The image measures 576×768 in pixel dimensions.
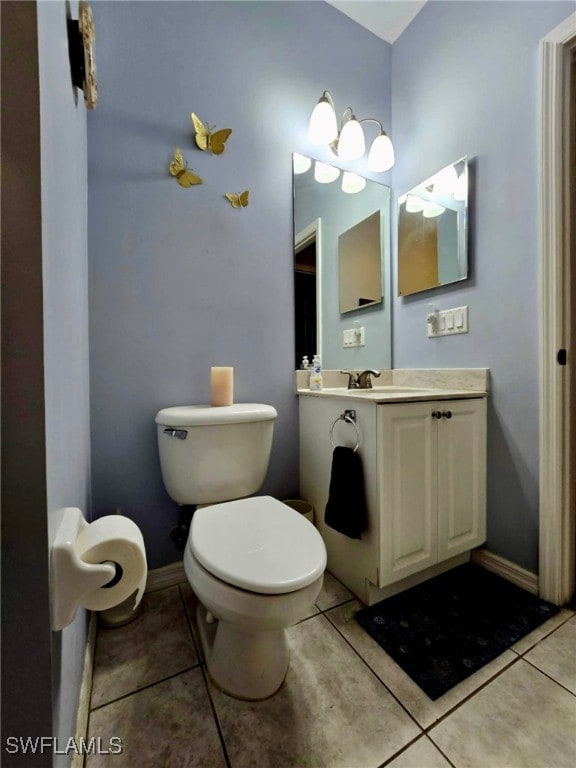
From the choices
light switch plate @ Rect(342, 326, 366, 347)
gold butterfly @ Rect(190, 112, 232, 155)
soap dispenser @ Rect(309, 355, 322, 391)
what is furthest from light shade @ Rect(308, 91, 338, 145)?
soap dispenser @ Rect(309, 355, 322, 391)

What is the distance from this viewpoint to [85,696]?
0.75m

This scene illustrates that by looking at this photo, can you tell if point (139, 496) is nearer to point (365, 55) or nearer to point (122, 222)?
point (122, 222)

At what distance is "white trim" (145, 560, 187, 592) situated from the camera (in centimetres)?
117

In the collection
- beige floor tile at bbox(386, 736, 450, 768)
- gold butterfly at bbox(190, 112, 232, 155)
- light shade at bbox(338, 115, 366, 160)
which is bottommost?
beige floor tile at bbox(386, 736, 450, 768)

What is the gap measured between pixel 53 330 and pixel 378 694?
1.10 metres

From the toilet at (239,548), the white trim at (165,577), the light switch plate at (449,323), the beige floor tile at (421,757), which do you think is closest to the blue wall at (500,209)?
the light switch plate at (449,323)

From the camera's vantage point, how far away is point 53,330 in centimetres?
48

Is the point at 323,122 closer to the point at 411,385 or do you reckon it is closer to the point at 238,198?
the point at 238,198

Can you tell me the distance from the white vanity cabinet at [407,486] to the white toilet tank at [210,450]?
0.33 m

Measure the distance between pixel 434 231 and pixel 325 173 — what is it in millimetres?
601

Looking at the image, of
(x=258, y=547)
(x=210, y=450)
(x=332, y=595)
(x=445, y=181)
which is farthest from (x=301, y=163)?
(x=332, y=595)

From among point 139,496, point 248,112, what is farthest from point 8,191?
point 248,112

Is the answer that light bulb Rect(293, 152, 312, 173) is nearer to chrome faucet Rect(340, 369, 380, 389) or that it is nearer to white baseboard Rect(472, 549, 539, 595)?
chrome faucet Rect(340, 369, 380, 389)

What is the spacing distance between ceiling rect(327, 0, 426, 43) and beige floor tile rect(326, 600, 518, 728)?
107 inches
